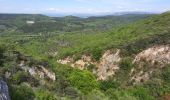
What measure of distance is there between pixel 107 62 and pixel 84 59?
7834 millimetres

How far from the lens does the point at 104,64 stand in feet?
301

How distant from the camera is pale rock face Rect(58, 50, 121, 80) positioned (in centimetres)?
8689

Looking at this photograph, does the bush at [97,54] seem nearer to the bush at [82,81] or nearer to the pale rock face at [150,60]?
the pale rock face at [150,60]

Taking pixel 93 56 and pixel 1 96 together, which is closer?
pixel 1 96

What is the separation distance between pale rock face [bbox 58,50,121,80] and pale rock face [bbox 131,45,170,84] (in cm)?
550

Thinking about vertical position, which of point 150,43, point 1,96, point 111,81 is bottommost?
point 111,81

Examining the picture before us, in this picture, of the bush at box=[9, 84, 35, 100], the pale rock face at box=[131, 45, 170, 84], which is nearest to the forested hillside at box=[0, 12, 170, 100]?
the pale rock face at box=[131, 45, 170, 84]

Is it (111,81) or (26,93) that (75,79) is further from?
(26,93)

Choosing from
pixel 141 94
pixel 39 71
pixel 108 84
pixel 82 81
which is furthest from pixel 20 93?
pixel 108 84

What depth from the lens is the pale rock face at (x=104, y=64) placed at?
86894mm

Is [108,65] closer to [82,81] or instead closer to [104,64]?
[104,64]

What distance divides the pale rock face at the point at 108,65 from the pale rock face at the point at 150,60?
515cm

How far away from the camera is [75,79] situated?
72562 mm

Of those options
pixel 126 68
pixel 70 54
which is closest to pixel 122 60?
pixel 126 68
